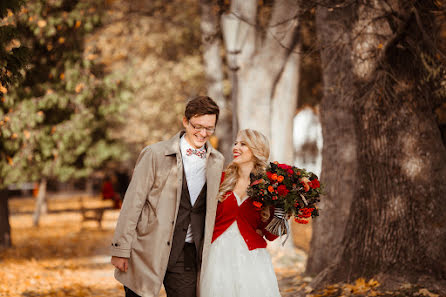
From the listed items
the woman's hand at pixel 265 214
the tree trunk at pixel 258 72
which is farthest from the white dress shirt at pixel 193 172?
the tree trunk at pixel 258 72

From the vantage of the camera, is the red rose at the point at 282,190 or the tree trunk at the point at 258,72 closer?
the red rose at the point at 282,190

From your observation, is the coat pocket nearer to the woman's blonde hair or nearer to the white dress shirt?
the white dress shirt

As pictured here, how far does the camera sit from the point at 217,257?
16.4 feet

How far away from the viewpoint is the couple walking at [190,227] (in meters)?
4.44

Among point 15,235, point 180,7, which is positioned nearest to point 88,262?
A: point 15,235

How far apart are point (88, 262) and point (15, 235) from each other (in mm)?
6358

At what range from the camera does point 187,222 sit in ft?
15.1

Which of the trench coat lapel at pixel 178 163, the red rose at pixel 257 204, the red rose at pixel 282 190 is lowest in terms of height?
the red rose at pixel 257 204

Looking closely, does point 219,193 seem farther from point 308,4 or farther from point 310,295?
point 308,4

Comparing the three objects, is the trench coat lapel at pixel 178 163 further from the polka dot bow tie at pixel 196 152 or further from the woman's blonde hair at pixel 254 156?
the woman's blonde hair at pixel 254 156

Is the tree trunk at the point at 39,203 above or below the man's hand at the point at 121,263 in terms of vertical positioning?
below

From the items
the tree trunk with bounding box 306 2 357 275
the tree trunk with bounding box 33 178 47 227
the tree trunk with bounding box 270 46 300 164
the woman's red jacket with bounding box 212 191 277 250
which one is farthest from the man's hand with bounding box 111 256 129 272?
the tree trunk with bounding box 33 178 47 227

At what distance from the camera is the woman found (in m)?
4.94

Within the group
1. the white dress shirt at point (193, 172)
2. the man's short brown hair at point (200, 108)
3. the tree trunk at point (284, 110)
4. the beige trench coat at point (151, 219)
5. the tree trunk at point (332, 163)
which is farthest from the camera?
the tree trunk at point (284, 110)
